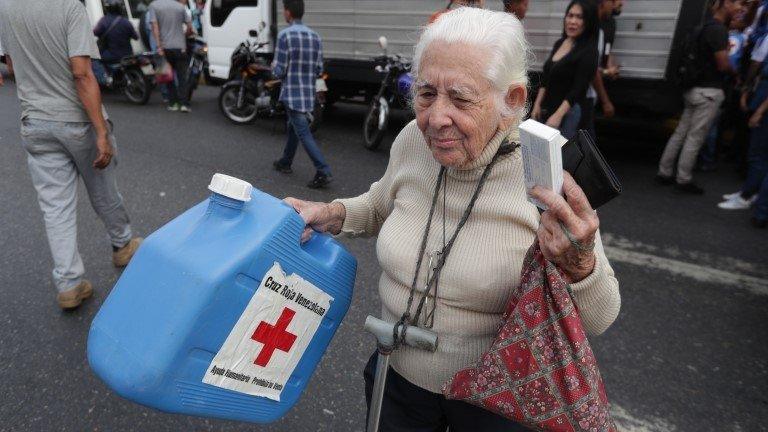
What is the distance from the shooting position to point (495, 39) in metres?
1.02

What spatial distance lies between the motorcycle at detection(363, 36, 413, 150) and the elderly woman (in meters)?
4.74

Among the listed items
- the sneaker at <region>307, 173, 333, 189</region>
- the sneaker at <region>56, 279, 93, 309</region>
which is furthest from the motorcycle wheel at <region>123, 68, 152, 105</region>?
the sneaker at <region>56, 279, 93, 309</region>

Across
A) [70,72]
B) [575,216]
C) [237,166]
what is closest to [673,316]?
[575,216]

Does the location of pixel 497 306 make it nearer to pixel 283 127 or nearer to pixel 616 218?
pixel 616 218

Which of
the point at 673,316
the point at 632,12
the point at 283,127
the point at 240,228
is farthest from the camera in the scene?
the point at 283,127

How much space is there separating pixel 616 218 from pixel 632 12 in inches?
86.3

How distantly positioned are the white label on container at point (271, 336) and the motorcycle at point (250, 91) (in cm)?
602

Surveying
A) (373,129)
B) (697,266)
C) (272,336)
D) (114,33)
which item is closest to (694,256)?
(697,266)

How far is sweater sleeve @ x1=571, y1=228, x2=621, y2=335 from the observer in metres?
0.91

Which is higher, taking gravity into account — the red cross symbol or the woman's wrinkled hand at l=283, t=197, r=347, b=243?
the woman's wrinkled hand at l=283, t=197, r=347, b=243

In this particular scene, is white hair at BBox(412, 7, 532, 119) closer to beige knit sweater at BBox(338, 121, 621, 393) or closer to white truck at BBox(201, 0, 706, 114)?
beige knit sweater at BBox(338, 121, 621, 393)

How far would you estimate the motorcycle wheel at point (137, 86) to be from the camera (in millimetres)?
8477

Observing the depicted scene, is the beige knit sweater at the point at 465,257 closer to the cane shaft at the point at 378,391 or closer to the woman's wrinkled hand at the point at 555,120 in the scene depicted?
the cane shaft at the point at 378,391

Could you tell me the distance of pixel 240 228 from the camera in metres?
1.06
